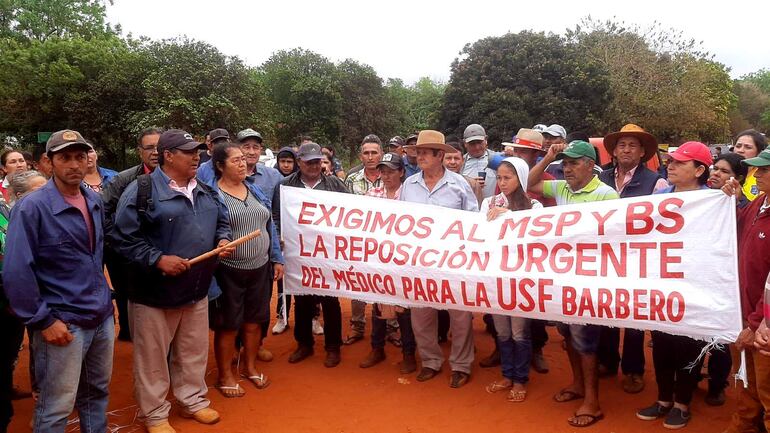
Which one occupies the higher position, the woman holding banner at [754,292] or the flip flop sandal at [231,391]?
the woman holding banner at [754,292]

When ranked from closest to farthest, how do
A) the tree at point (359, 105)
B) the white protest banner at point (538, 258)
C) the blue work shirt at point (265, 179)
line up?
the white protest banner at point (538, 258), the blue work shirt at point (265, 179), the tree at point (359, 105)

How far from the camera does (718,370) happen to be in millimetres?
4602

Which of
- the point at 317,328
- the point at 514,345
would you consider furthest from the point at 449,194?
the point at 317,328

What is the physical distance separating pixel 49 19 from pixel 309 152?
3949cm

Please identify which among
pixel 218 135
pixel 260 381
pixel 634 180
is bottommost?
pixel 260 381

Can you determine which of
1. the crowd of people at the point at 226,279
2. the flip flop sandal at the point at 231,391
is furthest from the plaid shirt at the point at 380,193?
the flip flop sandal at the point at 231,391

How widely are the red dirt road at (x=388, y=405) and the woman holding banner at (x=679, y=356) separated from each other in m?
0.11

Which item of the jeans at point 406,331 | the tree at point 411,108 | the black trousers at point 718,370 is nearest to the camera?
the black trousers at point 718,370

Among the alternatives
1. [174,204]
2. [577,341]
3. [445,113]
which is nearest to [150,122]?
[445,113]

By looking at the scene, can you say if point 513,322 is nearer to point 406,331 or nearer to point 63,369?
point 406,331

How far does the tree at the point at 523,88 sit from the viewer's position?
83.0 ft

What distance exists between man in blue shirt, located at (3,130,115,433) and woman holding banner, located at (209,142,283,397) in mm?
1231

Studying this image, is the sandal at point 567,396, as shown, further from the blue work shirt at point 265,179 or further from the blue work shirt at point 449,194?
the blue work shirt at point 265,179

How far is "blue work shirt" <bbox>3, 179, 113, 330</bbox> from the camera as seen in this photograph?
3191mm
